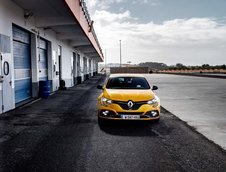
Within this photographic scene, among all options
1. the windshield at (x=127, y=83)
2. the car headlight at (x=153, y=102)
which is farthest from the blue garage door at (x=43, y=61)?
the car headlight at (x=153, y=102)

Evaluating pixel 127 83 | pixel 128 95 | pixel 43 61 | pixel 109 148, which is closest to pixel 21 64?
pixel 43 61

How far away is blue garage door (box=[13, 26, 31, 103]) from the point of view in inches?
459

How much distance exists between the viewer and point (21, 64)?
12562 millimetres

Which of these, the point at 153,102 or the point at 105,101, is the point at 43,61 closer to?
the point at 105,101

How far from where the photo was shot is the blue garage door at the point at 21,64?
38.2 feet

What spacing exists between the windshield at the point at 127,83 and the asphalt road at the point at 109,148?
1302 mm

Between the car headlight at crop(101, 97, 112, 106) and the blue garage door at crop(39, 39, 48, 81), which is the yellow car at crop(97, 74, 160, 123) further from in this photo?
the blue garage door at crop(39, 39, 48, 81)

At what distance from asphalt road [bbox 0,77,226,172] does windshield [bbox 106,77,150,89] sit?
1.30 metres

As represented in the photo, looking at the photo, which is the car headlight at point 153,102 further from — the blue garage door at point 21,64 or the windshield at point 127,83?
the blue garage door at point 21,64

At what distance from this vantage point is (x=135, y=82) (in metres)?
8.62

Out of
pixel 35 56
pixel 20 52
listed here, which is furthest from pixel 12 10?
pixel 35 56

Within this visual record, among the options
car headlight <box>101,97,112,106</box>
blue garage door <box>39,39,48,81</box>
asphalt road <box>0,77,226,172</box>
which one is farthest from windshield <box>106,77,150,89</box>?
blue garage door <box>39,39,48,81</box>

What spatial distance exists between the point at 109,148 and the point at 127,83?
3.57 meters

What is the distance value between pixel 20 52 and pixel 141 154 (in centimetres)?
960
